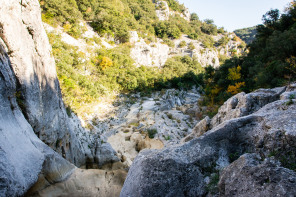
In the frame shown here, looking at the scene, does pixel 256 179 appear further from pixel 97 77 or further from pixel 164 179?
pixel 97 77

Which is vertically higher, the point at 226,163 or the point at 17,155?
the point at 17,155

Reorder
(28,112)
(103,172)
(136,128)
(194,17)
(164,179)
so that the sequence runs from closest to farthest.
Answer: (164,179)
(28,112)
(103,172)
(136,128)
(194,17)

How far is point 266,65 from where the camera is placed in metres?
16.9

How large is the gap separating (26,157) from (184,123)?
1564cm

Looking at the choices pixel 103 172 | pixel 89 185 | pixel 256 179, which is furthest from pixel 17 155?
pixel 256 179

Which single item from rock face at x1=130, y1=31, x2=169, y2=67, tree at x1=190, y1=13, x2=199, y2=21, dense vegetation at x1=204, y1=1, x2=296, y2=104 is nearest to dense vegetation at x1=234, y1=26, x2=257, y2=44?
tree at x1=190, y1=13, x2=199, y2=21

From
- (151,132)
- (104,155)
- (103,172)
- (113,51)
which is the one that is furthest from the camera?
(113,51)

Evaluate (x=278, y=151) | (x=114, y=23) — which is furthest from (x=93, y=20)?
(x=278, y=151)

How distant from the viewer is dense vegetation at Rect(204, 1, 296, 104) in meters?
14.2

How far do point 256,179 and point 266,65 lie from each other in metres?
19.3

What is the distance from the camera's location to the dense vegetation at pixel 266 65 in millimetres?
14218

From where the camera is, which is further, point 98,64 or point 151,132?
point 98,64

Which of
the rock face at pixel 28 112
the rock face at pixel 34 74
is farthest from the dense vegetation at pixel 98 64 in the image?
the rock face at pixel 28 112

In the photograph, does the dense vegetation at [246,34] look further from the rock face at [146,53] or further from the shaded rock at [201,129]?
the shaded rock at [201,129]
